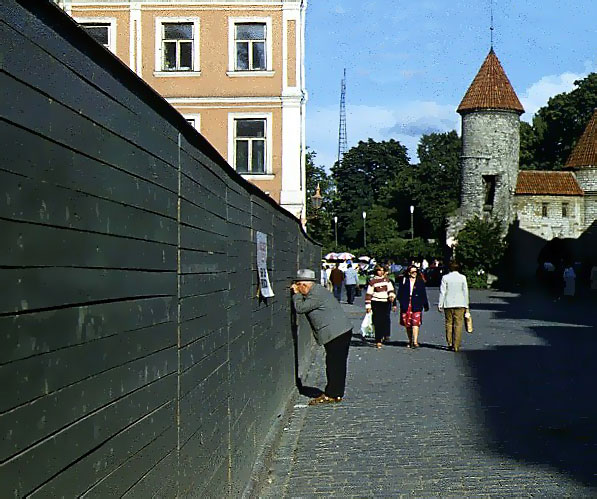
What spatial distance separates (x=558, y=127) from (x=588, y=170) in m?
14.0

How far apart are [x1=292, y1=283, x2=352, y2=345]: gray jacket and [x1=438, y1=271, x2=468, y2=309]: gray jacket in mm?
7584

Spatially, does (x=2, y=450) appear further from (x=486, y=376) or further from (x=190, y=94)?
(x=190, y=94)

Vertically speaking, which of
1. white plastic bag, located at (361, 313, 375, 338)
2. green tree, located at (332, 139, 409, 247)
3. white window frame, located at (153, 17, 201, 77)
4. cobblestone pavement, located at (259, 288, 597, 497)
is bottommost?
cobblestone pavement, located at (259, 288, 597, 497)

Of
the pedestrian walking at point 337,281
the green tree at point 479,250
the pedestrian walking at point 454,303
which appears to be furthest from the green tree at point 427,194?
the pedestrian walking at point 454,303

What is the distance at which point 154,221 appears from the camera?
12.8 ft

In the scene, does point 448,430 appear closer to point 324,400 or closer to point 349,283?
point 324,400

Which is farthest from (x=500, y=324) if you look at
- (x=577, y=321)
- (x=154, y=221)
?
(x=154, y=221)

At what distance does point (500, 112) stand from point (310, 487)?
75.8 meters

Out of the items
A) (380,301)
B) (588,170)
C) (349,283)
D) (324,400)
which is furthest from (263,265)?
(588,170)

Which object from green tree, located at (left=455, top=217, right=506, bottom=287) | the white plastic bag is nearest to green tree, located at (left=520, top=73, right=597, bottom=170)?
green tree, located at (left=455, top=217, right=506, bottom=287)

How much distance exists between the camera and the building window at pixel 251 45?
37.3 metres

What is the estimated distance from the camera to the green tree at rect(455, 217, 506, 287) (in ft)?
237

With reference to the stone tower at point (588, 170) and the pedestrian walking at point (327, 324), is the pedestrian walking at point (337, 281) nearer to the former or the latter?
the pedestrian walking at point (327, 324)

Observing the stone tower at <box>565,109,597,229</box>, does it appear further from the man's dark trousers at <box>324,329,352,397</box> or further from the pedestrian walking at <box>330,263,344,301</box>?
the man's dark trousers at <box>324,329,352,397</box>
